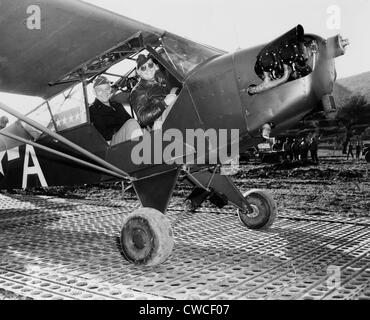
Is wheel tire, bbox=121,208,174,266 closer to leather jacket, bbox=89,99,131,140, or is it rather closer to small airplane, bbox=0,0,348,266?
small airplane, bbox=0,0,348,266

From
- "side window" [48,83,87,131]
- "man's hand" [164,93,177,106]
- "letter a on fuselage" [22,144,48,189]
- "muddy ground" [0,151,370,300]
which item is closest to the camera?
"man's hand" [164,93,177,106]

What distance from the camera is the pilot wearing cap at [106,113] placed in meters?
3.81

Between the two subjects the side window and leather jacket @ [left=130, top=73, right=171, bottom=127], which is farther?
the side window

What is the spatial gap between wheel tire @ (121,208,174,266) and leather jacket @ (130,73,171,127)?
3.07ft

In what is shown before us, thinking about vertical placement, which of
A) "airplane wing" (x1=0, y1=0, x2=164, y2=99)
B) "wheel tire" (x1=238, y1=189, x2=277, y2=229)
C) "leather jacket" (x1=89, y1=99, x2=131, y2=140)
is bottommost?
"wheel tire" (x1=238, y1=189, x2=277, y2=229)

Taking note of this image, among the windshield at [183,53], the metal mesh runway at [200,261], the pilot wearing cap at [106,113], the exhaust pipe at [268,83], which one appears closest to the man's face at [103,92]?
the pilot wearing cap at [106,113]

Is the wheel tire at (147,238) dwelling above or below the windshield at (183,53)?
below

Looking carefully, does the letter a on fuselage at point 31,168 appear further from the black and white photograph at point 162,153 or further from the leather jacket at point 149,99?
the leather jacket at point 149,99

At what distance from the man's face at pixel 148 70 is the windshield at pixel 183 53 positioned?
8.7 inches

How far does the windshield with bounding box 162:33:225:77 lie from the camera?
327 centimetres

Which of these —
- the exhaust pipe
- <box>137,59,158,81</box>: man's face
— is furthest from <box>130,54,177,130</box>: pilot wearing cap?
the exhaust pipe
